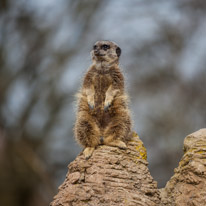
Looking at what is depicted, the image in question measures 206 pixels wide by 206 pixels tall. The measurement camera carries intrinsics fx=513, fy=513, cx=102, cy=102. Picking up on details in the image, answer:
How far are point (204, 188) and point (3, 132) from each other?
6354 mm

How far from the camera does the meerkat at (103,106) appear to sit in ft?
14.3

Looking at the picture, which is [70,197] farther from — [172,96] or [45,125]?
[172,96]

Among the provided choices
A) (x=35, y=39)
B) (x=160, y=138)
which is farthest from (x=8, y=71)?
(x=160, y=138)

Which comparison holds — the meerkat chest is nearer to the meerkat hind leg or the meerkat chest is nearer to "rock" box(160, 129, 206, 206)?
the meerkat hind leg

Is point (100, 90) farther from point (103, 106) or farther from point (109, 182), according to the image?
point (109, 182)

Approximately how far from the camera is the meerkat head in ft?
A: 16.4

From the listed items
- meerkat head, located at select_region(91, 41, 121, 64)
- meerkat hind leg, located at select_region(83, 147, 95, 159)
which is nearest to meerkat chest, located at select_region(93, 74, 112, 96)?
meerkat head, located at select_region(91, 41, 121, 64)

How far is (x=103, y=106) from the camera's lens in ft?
15.3

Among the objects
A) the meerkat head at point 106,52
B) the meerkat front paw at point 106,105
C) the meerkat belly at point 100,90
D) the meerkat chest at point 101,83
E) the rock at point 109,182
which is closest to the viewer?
the rock at point 109,182

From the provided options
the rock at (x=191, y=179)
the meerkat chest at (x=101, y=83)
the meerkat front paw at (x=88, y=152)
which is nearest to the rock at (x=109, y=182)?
the meerkat front paw at (x=88, y=152)

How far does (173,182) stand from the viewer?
4.06 meters

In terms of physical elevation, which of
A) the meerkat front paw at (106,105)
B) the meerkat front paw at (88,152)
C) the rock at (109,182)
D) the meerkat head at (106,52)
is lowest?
the rock at (109,182)

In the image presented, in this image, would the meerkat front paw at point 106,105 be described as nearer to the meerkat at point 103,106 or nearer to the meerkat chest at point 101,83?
the meerkat at point 103,106

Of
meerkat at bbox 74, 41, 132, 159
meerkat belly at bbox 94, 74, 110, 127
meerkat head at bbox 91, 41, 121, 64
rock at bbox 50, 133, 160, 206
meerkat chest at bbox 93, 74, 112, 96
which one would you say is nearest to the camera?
rock at bbox 50, 133, 160, 206
